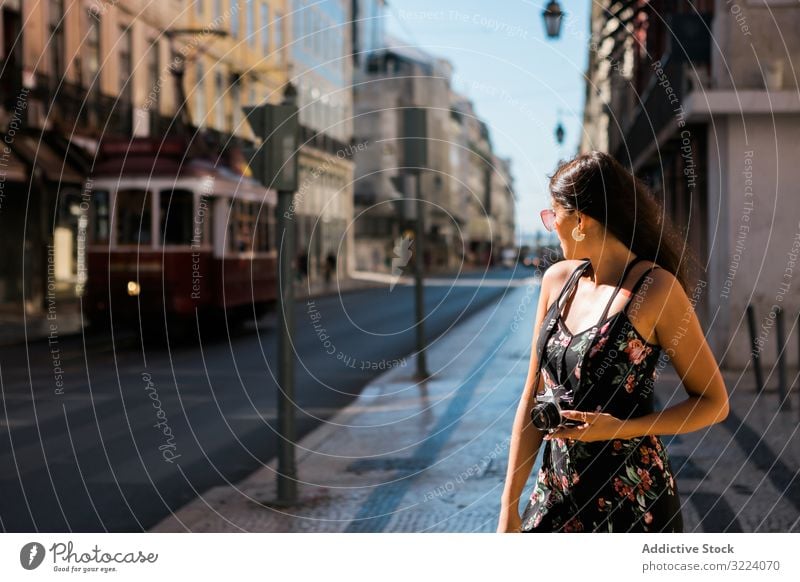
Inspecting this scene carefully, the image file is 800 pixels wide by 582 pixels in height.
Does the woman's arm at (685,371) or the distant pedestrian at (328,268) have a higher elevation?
the woman's arm at (685,371)

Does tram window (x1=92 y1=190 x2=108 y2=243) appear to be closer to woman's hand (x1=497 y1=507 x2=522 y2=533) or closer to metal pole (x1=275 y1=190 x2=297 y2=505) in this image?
metal pole (x1=275 y1=190 x2=297 y2=505)

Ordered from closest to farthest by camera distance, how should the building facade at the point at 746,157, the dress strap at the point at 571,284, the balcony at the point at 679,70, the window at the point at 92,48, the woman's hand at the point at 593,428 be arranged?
the woman's hand at the point at 593,428 → the dress strap at the point at 571,284 → the building facade at the point at 746,157 → the balcony at the point at 679,70 → the window at the point at 92,48

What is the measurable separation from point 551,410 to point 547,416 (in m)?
0.02

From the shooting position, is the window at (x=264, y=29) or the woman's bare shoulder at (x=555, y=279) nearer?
the woman's bare shoulder at (x=555, y=279)

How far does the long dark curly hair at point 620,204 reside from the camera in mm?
2961

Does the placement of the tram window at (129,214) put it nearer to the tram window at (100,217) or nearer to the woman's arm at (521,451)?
the tram window at (100,217)

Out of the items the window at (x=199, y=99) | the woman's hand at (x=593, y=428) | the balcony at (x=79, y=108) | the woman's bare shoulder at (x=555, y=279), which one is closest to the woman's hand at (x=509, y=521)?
the woman's hand at (x=593, y=428)

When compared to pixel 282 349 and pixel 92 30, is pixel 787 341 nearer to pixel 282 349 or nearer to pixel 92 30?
pixel 282 349

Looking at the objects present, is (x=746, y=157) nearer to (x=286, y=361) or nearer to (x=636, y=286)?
(x=286, y=361)

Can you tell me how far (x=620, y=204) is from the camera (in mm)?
2994

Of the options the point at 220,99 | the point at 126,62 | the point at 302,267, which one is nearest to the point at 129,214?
the point at 126,62

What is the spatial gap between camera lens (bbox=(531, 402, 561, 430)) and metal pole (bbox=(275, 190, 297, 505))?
11.9 feet

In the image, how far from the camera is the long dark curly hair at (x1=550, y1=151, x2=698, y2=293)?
296cm

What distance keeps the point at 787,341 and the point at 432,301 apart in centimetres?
2164
